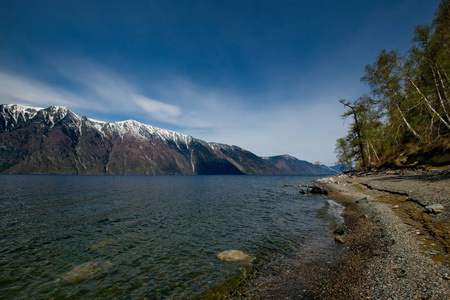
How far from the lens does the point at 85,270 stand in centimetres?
1124

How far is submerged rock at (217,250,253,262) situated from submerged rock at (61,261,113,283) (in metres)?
7.07

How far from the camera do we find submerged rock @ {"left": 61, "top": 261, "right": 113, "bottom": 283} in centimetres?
1045

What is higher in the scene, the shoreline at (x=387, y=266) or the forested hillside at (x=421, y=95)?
the forested hillside at (x=421, y=95)

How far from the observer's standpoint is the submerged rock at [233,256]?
40.3ft

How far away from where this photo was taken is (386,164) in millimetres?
45812

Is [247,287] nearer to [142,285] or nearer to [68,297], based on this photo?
[142,285]

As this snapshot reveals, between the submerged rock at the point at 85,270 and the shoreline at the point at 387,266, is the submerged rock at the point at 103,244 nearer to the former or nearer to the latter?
the submerged rock at the point at 85,270

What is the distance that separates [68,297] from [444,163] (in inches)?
1809

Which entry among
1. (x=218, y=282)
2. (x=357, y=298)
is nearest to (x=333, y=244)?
(x=357, y=298)

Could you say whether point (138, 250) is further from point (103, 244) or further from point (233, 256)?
point (233, 256)

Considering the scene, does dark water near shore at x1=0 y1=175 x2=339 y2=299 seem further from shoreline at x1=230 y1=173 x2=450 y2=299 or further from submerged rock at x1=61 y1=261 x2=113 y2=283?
shoreline at x1=230 y1=173 x2=450 y2=299

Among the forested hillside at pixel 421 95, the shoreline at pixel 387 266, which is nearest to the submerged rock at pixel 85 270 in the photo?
the shoreline at pixel 387 266

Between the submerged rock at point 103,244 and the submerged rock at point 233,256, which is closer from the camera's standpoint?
the submerged rock at point 233,256

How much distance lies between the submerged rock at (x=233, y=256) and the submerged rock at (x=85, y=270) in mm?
7065
